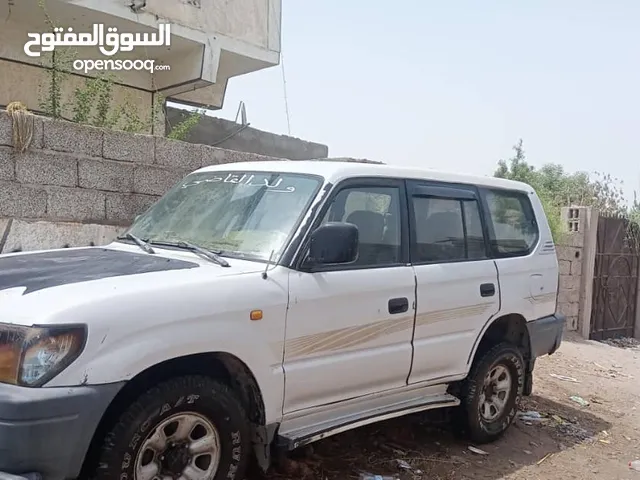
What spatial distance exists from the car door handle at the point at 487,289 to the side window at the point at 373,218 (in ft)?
2.82

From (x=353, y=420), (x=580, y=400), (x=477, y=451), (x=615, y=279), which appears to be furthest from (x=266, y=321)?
(x=615, y=279)

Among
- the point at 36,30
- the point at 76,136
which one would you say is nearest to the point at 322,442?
the point at 76,136

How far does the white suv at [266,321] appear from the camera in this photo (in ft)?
8.71

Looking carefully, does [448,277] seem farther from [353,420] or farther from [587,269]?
[587,269]

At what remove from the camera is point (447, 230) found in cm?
463

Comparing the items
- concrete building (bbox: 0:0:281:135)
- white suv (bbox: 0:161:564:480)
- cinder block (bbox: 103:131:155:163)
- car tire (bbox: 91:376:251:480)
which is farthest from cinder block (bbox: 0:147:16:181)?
car tire (bbox: 91:376:251:480)

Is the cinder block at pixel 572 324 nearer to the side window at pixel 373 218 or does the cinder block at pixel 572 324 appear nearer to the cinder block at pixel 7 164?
the side window at pixel 373 218

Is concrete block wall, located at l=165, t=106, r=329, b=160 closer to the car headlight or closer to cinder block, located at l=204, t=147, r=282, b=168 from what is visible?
cinder block, located at l=204, t=147, r=282, b=168

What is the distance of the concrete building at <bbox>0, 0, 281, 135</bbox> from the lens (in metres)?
8.91

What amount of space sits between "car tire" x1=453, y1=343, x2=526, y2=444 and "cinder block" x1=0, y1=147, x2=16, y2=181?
12.5ft

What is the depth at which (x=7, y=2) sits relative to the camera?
331 inches

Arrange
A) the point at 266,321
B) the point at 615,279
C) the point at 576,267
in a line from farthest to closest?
the point at 615,279 → the point at 576,267 → the point at 266,321

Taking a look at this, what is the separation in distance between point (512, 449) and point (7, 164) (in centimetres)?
448

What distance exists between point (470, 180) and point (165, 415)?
3.02 meters
